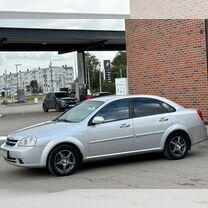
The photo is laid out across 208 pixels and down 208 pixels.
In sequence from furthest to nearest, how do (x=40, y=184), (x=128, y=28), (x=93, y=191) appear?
(x=128, y=28)
(x=40, y=184)
(x=93, y=191)

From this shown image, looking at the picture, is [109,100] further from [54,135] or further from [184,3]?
[184,3]

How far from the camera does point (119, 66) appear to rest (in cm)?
8225

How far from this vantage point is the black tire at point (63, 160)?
8.52 m

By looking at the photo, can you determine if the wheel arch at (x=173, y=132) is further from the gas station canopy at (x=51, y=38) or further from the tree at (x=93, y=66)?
the tree at (x=93, y=66)

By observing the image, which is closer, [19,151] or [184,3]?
[19,151]

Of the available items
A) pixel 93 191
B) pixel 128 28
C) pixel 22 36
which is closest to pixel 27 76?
pixel 22 36

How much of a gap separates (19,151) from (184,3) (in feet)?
30.3

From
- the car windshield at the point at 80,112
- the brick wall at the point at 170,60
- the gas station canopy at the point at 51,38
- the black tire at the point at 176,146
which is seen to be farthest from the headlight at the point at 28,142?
the gas station canopy at the point at 51,38

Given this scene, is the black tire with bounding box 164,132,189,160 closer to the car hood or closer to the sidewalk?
the car hood

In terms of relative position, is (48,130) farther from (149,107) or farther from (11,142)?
(149,107)

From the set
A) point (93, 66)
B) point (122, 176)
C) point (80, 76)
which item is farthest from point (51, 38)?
point (93, 66)

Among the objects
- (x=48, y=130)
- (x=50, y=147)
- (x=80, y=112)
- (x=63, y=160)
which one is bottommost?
(x=63, y=160)

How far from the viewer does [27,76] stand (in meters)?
164

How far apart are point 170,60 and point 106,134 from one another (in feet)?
23.9
